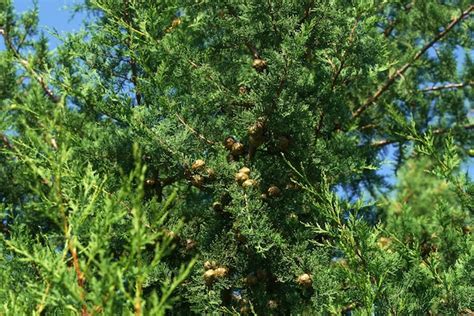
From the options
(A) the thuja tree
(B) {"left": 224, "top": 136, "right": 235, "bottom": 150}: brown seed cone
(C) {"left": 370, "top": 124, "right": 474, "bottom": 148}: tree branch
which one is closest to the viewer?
(A) the thuja tree

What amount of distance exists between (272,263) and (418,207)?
8.36 metres

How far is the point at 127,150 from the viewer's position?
392 centimetres

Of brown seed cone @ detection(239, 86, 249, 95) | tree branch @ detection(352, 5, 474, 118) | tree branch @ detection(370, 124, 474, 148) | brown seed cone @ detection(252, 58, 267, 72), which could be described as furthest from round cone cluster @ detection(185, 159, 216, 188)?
tree branch @ detection(370, 124, 474, 148)

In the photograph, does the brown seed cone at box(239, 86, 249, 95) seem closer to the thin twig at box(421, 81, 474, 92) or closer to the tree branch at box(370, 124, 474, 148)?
the tree branch at box(370, 124, 474, 148)

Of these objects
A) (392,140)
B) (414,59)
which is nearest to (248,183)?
(392,140)

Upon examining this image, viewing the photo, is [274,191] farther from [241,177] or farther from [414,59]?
[414,59]

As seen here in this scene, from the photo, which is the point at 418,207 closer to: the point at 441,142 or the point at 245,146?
the point at 441,142

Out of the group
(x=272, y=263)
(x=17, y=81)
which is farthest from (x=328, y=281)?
(x=17, y=81)

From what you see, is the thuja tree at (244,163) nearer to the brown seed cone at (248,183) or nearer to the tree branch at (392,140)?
Result: the brown seed cone at (248,183)

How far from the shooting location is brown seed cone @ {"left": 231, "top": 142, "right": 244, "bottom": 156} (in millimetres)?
3685

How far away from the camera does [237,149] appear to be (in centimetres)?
369

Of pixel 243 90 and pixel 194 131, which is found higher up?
pixel 243 90

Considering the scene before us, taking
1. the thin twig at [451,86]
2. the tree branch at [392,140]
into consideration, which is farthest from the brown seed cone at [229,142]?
the thin twig at [451,86]

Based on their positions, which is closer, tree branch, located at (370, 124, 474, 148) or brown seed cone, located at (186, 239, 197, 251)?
brown seed cone, located at (186, 239, 197, 251)
